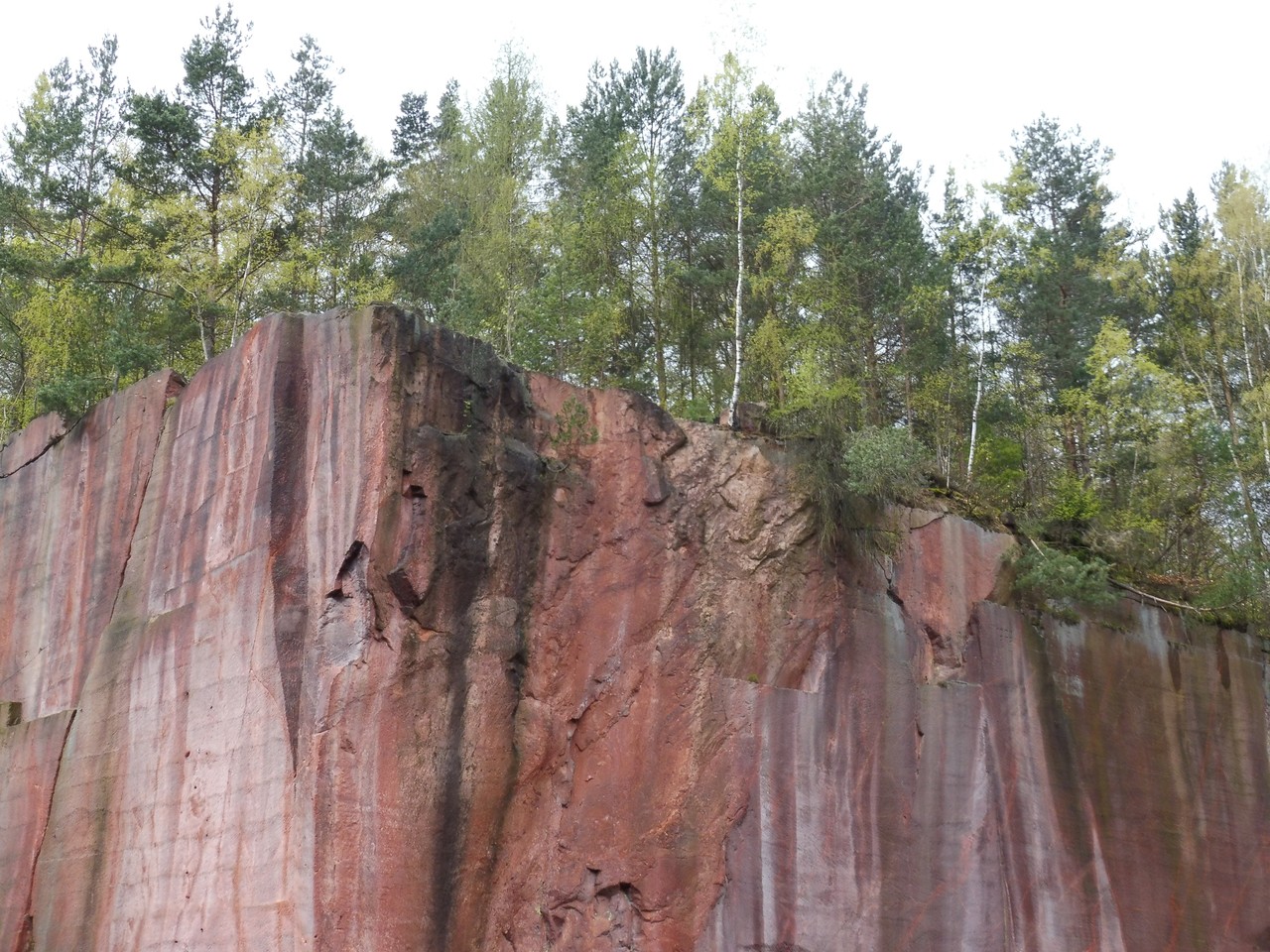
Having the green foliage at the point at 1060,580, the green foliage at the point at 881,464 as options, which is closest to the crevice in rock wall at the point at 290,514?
the green foliage at the point at 881,464

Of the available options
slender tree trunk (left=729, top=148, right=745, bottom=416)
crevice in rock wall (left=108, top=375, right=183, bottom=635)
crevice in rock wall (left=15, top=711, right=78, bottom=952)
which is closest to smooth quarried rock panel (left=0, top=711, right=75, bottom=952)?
crevice in rock wall (left=15, top=711, right=78, bottom=952)

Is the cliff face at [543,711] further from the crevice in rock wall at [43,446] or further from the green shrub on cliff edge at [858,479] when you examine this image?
the crevice in rock wall at [43,446]

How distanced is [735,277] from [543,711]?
12604 mm

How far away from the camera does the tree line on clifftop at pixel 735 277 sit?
2530 cm

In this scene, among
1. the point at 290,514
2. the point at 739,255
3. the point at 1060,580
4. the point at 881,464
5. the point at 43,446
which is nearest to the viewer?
the point at 290,514

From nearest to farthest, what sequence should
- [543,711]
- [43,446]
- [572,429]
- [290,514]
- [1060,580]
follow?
[290,514] → [543,711] → [572,429] → [1060,580] → [43,446]

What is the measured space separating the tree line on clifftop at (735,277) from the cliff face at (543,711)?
4.95 m

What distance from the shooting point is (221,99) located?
1145 inches

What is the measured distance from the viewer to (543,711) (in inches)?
654

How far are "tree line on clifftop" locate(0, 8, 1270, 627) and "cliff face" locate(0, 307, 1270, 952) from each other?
495 centimetres

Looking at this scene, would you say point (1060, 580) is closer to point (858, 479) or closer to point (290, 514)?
point (858, 479)

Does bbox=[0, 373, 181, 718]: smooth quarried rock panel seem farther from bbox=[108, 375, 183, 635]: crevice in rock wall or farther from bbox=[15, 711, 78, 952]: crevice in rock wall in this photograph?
bbox=[15, 711, 78, 952]: crevice in rock wall

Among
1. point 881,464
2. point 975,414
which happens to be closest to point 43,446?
point 881,464

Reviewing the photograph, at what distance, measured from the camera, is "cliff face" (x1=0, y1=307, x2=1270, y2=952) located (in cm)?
1541
